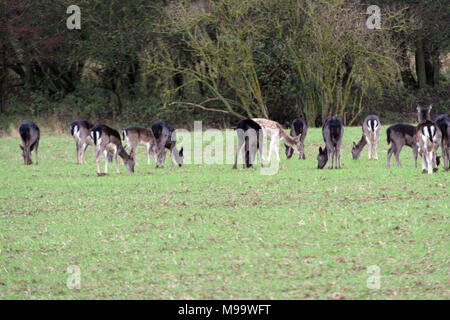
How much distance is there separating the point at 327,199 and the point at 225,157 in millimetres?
9616

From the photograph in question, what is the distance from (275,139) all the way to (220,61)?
12.5 m

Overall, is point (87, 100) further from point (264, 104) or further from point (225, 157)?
point (225, 157)

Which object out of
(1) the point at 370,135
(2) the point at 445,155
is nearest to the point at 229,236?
(2) the point at 445,155

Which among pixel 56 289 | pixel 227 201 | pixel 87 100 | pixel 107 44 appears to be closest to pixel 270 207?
pixel 227 201

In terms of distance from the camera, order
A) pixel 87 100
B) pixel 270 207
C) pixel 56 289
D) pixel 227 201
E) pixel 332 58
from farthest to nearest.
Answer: pixel 87 100
pixel 332 58
pixel 227 201
pixel 270 207
pixel 56 289

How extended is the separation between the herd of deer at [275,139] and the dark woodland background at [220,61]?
9360mm

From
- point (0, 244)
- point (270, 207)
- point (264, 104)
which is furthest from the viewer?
point (264, 104)

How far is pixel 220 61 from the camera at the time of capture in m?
31.4

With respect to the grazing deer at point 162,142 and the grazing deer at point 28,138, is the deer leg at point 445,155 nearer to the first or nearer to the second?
the grazing deer at point 162,142

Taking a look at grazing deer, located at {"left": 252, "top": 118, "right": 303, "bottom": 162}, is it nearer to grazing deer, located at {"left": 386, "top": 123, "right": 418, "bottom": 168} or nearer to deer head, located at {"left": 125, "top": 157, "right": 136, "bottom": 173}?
grazing deer, located at {"left": 386, "top": 123, "right": 418, "bottom": 168}

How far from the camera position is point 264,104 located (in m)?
34.0

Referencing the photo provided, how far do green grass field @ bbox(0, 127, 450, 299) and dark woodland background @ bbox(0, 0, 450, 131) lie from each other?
47.9ft

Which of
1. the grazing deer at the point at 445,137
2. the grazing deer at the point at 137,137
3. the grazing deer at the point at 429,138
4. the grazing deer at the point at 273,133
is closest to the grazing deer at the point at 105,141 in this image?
the grazing deer at the point at 137,137

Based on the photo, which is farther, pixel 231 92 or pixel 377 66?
pixel 231 92
